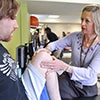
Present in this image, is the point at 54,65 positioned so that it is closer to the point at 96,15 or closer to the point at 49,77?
the point at 49,77

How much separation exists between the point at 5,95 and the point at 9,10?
12.4 inches

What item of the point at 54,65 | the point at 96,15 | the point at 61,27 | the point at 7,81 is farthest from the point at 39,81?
the point at 61,27

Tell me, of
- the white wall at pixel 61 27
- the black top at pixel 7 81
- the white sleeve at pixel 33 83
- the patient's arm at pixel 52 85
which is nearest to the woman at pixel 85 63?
the patient's arm at pixel 52 85

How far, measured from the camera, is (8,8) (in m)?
0.77

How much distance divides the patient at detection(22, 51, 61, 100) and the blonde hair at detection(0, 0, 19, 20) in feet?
0.96

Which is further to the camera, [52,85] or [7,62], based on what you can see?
[52,85]

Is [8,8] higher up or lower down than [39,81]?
higher up

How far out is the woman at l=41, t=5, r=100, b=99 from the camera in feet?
4.01

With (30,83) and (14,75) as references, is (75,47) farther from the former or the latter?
(14,75)

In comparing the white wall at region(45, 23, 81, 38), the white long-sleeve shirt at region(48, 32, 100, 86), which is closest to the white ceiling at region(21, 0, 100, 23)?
the white long-sleeve shirt at region(48, 32, 100, 86)

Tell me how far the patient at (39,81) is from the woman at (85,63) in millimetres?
167

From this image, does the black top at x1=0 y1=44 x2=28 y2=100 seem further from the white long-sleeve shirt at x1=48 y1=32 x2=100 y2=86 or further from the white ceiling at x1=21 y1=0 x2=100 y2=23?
the white ceiling at x1=21 y1=0 x2=100 y2=23

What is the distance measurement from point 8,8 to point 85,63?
692mm

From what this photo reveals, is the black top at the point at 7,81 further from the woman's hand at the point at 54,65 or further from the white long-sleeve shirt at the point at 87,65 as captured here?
the white long-sleeve shirt at the point at 87,65
